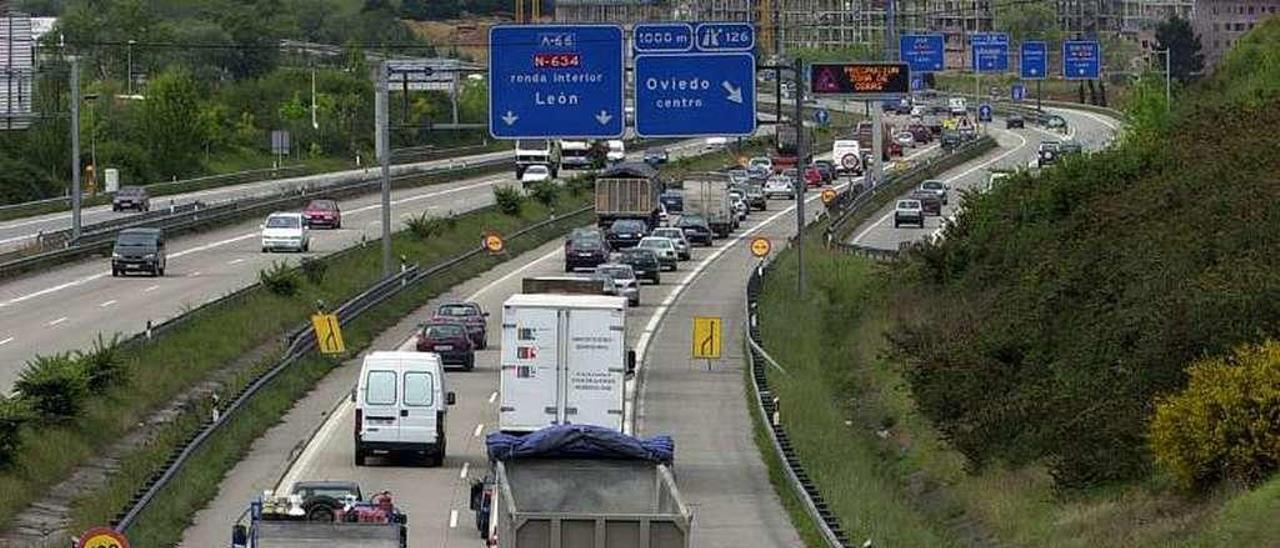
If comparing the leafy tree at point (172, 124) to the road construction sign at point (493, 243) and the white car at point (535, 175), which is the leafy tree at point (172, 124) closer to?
the white car at point (535, 175)

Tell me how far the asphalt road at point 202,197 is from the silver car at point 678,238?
70.7ft

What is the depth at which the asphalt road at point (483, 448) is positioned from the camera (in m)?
37.1

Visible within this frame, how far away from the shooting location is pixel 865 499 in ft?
131

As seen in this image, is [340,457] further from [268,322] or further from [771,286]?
[771,286]

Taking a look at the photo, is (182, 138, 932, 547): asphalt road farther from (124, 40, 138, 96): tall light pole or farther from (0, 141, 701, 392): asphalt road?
(124, 40, 138, 96): tall light pole

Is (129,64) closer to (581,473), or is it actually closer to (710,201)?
(710,201)

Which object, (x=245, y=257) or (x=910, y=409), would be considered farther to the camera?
(x=245, y=257)

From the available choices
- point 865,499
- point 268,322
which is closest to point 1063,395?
point 865,499

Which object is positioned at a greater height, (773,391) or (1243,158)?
(1243,158)

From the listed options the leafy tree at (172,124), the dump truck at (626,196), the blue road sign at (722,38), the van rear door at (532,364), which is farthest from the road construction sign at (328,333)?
the leafy tree at (172,124)

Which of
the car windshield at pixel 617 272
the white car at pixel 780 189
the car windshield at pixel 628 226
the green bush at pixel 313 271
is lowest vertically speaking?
the car windshield at pixel 617 272

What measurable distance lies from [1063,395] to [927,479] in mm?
3430

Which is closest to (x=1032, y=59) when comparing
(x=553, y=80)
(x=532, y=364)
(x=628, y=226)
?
(x=628, y=226)

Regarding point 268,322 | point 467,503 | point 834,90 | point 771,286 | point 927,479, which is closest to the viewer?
point 467,503
